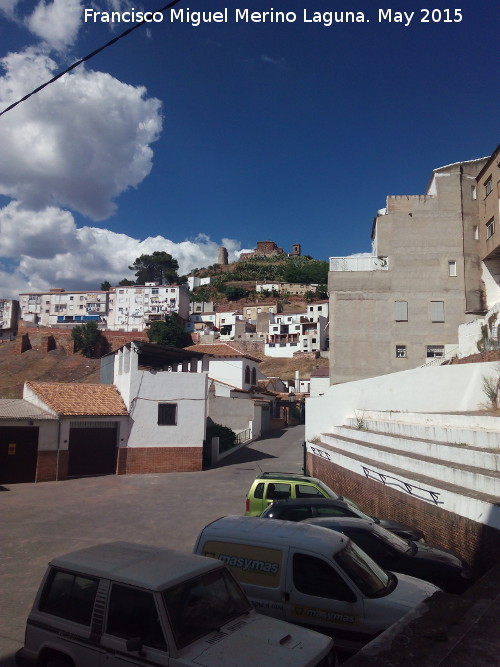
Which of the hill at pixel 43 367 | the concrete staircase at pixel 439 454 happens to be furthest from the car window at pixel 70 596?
the hill at pixel 43 367

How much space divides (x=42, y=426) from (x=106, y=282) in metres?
119

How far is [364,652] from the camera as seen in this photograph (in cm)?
369

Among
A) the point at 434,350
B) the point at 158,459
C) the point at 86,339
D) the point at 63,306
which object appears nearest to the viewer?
the point at 158,459

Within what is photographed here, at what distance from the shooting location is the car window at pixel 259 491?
37.0ft

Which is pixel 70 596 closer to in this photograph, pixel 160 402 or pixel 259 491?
pixel 259 491

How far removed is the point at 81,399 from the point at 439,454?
16.6 metres

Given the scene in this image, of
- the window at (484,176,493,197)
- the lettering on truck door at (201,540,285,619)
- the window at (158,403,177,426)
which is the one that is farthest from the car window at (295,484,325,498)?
the window at (484,176,493,197)

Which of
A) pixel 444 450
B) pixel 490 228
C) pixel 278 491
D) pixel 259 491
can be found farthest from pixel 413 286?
pixel 259 491

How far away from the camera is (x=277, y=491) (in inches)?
446

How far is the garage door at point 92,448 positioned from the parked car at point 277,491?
12322 millimetres

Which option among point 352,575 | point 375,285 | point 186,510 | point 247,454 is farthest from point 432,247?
point 352,575

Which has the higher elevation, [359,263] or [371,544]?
A: [359,263]

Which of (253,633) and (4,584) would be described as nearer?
(253,633)

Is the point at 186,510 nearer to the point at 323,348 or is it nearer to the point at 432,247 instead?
the point at 432,247
